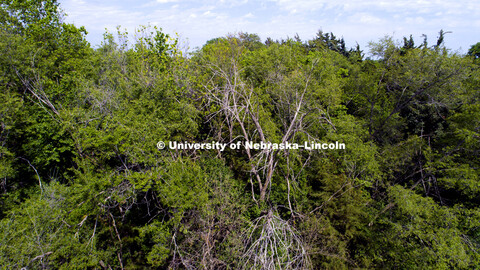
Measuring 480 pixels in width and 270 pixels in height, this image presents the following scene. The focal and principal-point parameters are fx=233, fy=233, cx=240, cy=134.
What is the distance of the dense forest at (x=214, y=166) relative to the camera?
9.41 m

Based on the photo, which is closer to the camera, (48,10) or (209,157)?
(209,157)

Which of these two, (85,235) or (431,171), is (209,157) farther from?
(431,171)

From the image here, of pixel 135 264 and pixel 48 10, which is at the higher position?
pixel 48 10

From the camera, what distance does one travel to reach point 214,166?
12500 mm

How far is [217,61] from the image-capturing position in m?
15.7

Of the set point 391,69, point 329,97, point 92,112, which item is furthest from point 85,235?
point 391,69

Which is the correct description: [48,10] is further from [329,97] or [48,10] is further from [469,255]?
[469,255]

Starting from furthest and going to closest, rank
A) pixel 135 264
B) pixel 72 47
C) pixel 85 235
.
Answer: pixel 72 47 < pixel 135 264 < pixel 85 235

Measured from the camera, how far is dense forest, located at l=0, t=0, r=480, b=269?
941 centimetres

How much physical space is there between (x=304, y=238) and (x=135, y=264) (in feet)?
28.2

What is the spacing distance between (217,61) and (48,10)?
12.4 metres


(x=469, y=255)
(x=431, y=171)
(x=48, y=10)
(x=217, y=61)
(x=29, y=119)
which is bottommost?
(x=469, y=255)

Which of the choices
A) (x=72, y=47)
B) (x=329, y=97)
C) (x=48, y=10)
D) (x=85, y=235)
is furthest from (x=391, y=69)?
(x=48, y=10)

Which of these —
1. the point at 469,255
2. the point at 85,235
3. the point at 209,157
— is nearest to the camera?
the point at 469,255
